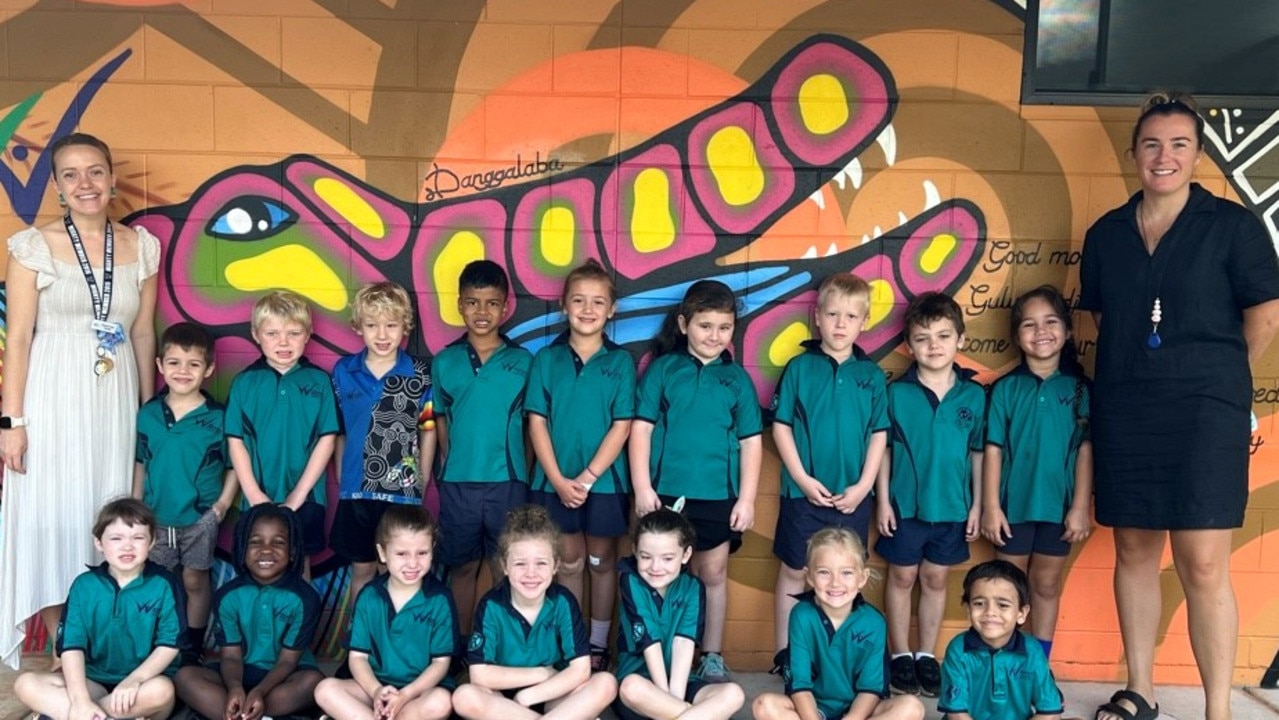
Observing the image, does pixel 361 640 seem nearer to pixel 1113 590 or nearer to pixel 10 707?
pixel 10 707

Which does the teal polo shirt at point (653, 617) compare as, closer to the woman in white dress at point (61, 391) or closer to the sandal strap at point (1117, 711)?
the sandal strap at point (1117, 711)

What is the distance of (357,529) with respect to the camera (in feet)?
14.0

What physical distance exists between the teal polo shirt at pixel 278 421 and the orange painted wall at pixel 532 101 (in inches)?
22.8

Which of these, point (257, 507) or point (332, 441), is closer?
point (257, 507)

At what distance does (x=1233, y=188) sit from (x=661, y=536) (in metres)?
2.89

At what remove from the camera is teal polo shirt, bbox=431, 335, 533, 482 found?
166 inches

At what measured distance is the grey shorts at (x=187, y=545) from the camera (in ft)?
13.8

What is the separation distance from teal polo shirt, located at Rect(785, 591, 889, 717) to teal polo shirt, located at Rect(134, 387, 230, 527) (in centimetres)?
244

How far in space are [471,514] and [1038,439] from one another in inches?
92.6

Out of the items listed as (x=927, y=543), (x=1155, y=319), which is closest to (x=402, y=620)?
(x=927, y=543)

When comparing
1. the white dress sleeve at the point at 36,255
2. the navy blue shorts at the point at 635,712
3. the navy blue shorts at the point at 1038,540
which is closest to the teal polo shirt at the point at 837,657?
the navy blue shorts at the point at 635,712

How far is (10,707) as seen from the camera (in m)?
4.04

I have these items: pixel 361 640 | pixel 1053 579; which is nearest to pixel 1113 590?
pixel 1053 579

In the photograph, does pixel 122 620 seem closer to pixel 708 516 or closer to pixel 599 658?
pixel 599 658
